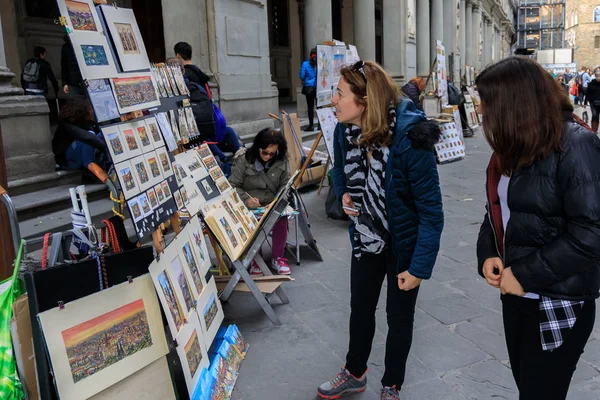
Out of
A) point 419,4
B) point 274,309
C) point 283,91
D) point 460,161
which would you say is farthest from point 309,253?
point 419,4

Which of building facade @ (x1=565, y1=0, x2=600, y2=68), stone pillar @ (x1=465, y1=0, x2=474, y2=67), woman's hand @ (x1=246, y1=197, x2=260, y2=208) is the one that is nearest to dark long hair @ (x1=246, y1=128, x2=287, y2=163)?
woman's hand @ (x1=246, y1=197, x2=260, y2=208)

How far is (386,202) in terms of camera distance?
243cm

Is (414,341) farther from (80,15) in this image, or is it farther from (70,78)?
(70,78)

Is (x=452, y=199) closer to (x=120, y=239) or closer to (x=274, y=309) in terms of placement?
(x=274, y=309)

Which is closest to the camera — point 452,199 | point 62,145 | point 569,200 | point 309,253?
point 569,200

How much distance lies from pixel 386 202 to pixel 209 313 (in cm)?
133

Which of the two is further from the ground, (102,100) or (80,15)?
(80,15)

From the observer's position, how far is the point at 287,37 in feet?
63.7

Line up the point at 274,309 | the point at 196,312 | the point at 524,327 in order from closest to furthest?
the point at 524,327 < the point at 196,312 < the point at 274,309

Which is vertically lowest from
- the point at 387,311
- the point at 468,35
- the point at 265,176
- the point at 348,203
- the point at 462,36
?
the point at 387,311

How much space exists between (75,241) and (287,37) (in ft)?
59.0

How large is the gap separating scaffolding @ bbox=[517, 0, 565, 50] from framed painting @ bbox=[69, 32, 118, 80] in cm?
9356

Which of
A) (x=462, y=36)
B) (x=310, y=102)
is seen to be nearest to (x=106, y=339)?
(x=310, y=102)

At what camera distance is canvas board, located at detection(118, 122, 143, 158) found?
8.64ft
